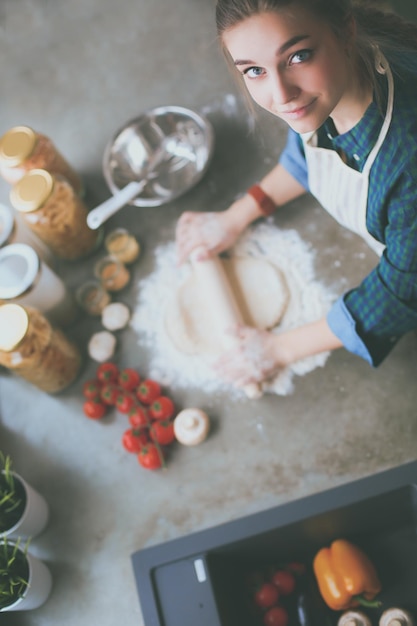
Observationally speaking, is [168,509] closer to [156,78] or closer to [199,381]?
[199,381]

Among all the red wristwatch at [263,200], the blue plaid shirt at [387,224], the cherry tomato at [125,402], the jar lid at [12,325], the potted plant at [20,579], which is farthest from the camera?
the red wristwatch at [263,200]

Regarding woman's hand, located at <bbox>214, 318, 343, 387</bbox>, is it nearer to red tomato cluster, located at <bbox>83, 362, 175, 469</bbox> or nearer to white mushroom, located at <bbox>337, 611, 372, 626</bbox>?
red tomato cluster, located at <bbox>83, 362, 175, 469</bbox>

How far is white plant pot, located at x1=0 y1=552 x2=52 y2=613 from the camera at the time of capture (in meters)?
0.91

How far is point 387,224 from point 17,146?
751 mm

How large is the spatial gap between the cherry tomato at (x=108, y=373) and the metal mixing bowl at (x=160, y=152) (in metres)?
0.36

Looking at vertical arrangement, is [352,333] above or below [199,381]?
above

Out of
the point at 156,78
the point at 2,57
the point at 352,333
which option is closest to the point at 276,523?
the point at 352,333

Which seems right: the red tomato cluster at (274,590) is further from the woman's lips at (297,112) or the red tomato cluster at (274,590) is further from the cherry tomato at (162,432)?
the woman's lips at (297,112)

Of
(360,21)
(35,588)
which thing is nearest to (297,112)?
(360,21)

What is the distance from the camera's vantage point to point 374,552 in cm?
92

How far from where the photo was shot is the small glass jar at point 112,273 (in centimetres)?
123

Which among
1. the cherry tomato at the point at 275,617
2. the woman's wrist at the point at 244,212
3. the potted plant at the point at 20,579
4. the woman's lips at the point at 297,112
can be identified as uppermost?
the woman's lips at the point at 297,112

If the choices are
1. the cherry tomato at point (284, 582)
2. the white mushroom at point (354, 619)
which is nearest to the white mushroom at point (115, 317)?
the cherry tomato at point (284, 582)

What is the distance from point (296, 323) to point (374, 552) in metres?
0.41
